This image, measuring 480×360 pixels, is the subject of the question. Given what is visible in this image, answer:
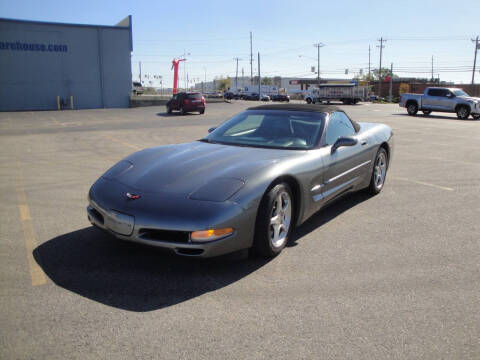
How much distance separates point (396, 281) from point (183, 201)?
1847 millimetres

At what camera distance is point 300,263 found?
13.0 feet

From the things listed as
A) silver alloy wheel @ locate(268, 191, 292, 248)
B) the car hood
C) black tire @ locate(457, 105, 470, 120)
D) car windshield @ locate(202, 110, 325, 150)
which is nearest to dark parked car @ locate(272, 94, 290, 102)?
black tire @ locate(457, 105, 470, 120)

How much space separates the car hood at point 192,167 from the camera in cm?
379

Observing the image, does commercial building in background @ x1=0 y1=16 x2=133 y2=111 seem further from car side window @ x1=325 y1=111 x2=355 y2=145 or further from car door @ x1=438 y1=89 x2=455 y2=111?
car side window @ x1=325 y1=111 x2=355 y2=145

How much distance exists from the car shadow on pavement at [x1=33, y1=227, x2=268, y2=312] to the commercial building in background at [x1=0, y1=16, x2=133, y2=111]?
35139 mm

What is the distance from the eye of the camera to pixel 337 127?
546 cm

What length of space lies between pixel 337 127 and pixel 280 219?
1873 millimetres

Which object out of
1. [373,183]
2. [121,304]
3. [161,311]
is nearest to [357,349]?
[161,311]

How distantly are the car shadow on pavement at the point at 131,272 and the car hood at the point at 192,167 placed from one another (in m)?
0.58

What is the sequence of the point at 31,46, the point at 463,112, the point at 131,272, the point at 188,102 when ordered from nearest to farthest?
the point at 131,272 < the point at 463,112 < the point at 188,102 < the point at 31,46

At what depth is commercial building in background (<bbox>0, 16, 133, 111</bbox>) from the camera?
3475cm

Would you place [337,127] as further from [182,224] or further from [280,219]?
[182,224]

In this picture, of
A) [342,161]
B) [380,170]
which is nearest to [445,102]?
[380,170]

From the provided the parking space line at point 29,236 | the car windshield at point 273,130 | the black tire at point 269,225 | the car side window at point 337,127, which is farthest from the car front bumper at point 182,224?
the car side window at point 337,127
